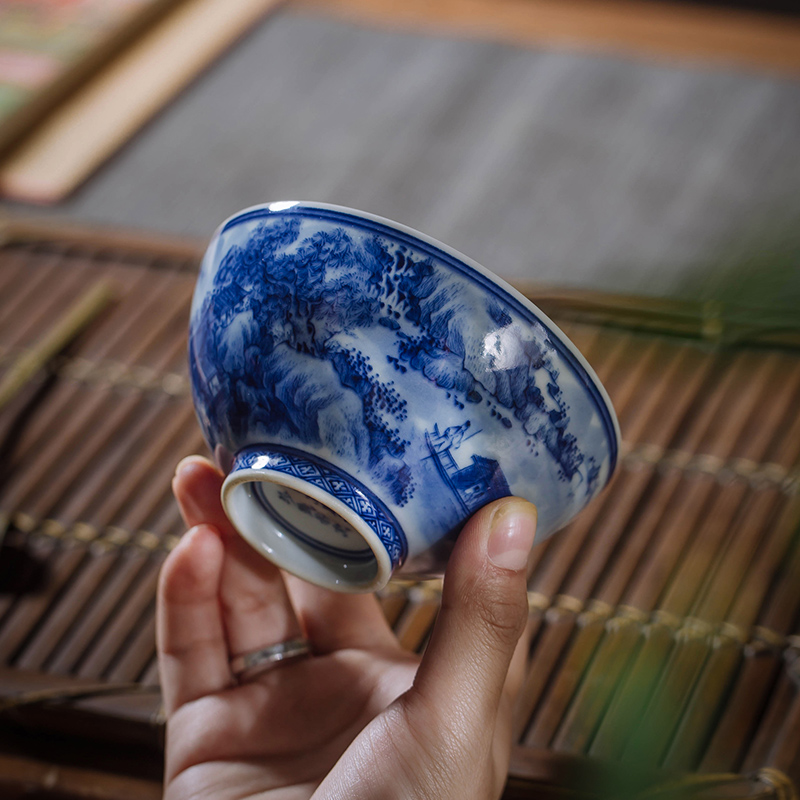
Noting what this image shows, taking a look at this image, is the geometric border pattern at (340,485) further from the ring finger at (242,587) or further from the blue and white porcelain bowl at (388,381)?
the ring finger at (242,587)

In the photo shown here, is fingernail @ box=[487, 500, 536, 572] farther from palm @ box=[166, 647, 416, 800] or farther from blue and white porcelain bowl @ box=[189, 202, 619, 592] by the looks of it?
palm @ box=[166, 647, 416, 800]

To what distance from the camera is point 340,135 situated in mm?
1373

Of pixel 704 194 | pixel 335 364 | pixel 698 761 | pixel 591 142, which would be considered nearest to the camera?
pixel 335 364

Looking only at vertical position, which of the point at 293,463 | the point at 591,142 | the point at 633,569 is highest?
the point at 591,142

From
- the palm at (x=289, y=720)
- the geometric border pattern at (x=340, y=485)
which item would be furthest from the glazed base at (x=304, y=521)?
the palm at (x=289, y=720)

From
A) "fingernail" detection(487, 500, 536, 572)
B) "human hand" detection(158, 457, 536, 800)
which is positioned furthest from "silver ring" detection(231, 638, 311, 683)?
"fingernail" detection(487, 500, 536, 572)

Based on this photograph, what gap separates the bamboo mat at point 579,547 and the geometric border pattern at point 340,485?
18 centimetres

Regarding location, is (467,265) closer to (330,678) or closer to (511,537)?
(511,537)

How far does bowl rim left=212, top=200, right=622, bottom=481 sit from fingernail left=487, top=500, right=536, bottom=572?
68 millimetres

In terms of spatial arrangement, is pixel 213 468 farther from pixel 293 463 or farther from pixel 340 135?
pixel 340 135

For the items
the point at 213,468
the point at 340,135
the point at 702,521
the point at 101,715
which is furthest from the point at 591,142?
the point at 101,715

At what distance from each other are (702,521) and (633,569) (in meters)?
0.07

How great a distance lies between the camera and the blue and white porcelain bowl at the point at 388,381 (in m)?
0.44

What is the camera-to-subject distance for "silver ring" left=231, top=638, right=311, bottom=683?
25.4 inches
